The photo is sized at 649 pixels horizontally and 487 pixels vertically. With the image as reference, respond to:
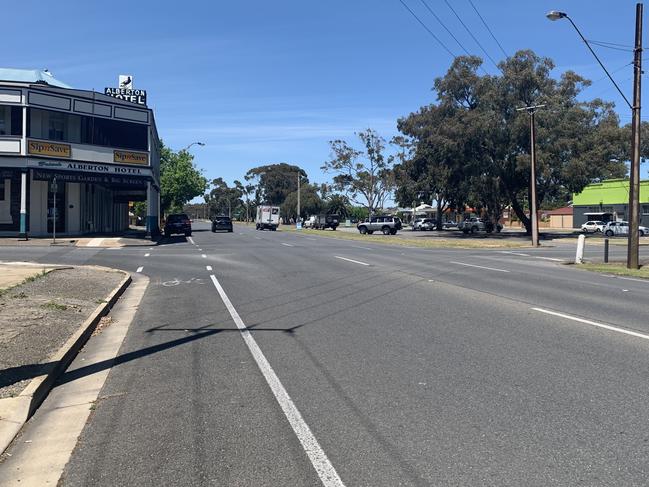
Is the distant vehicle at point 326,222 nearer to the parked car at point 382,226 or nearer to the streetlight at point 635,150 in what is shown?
the parked car at point 382,226

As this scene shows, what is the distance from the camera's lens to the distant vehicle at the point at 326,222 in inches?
3216

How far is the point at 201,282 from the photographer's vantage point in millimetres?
16062

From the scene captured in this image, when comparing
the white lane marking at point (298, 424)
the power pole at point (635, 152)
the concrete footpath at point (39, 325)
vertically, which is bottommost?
the white lane marking at point (298, 424)

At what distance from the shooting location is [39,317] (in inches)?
370

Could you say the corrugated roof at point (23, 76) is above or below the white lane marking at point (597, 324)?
above

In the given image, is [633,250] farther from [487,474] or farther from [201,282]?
[487,474]

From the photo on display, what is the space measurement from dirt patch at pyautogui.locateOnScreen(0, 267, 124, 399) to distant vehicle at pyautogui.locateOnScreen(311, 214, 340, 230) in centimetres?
6608

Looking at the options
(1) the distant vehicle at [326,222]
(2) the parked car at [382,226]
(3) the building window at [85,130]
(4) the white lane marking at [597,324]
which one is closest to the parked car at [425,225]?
(1) the distant vehicle at [326,222]

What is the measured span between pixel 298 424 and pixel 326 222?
3049 inches

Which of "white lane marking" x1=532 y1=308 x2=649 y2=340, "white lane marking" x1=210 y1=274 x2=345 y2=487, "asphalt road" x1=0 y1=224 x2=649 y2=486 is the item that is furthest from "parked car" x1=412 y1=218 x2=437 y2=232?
"white lane marking" x1=210 y1=274 x2=345 y2=487

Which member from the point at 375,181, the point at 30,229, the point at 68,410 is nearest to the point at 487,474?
the point at 68,410

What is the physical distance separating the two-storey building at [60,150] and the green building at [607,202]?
57.9 m

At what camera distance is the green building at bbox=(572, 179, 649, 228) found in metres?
70.3

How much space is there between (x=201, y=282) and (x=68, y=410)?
1045cm
